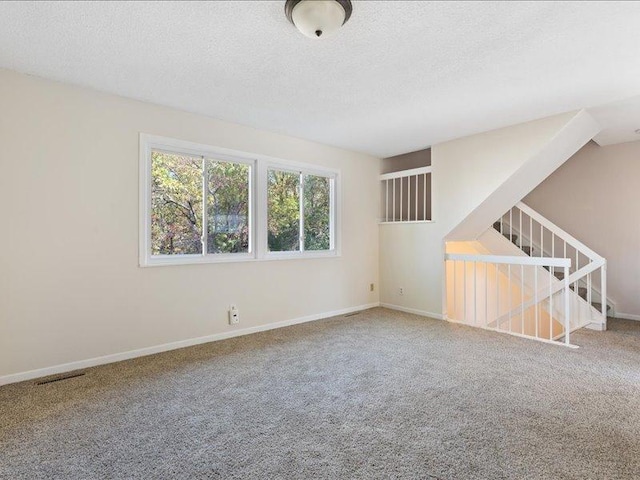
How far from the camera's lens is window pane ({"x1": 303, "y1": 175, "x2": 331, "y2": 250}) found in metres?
4.24

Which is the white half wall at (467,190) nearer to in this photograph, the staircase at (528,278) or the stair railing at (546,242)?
the staircase at (528,278)

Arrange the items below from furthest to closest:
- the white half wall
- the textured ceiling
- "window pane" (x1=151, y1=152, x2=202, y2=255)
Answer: the white half wall, "window pane" (x1=151, y1=152, x2=202, y2=255), the textured ceiling

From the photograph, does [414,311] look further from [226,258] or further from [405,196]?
[226,258]

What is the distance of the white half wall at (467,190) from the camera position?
3.39m

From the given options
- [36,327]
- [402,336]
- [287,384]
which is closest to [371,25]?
[287,384]

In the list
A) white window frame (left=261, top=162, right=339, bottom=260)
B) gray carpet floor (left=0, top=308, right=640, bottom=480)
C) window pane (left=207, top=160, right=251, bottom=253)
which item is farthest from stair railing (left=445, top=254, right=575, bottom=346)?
window pane (left=207, top=160, right=251, bottom=253)

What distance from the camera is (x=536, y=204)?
196 inches

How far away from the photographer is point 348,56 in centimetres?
219

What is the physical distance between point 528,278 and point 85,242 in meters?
5.03

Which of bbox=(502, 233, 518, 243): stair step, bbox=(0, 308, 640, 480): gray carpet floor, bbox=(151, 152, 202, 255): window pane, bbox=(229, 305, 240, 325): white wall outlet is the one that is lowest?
bbox=(0, 308, 640, 480): gray carpet floor

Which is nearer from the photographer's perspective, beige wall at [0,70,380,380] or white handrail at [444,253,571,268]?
beige wall at [0,70,380,380]

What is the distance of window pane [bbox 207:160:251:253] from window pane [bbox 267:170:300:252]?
0.30 metres

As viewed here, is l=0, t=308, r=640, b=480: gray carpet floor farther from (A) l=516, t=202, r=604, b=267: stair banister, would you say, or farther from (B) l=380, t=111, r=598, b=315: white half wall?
(B) l=380, t=111, r=598, b=315: white half wall

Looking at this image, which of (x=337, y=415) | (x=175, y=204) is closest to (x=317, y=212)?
(x=175, y=204)
